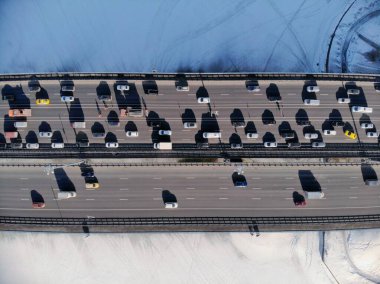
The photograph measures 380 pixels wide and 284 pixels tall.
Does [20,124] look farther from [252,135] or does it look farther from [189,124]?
[252,135]

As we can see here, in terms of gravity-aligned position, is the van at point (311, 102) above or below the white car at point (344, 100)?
above

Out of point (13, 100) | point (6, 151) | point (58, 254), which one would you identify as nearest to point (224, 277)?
point (58, 254)

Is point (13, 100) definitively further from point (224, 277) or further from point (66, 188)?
point (224, 277)

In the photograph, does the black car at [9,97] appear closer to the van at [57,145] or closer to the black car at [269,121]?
the van at [57,145]

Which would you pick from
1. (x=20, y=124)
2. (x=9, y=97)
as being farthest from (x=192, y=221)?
(x=9, y=97)

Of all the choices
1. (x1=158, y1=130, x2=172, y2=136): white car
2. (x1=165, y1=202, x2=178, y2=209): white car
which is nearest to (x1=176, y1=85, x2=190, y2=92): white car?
(x1=158, y1=130, x2=172, y2=136): white car

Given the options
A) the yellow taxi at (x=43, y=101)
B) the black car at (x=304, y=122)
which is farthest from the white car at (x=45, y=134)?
the black car at (x=304, y=122)
